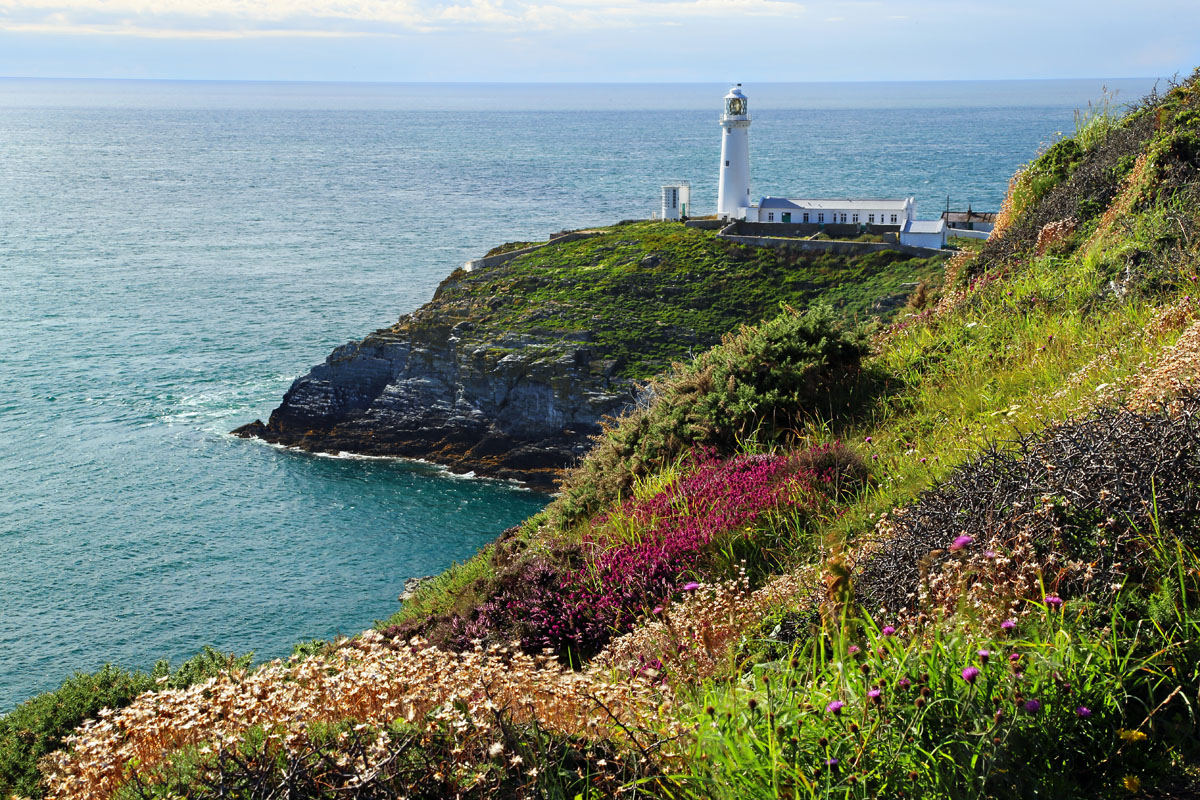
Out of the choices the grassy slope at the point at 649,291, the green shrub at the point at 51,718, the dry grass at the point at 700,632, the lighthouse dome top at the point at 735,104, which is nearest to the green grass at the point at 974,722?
the dry grass at the point at 700,632

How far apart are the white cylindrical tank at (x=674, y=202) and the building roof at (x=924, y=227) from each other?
17411mm

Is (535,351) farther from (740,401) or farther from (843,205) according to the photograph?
(740,401)

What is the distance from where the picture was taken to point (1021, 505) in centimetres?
468

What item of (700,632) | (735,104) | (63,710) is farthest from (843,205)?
(700,632)

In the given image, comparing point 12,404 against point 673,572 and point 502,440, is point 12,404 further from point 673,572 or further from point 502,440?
point 673,572

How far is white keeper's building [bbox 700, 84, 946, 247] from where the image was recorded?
5703 centimetres

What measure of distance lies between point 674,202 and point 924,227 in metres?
18.9

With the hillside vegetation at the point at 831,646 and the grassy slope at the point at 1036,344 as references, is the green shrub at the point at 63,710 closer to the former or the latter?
the hillside vegetation at the point at 831,646

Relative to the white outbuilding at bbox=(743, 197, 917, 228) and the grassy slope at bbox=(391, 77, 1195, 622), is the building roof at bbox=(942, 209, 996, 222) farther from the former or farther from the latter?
the grassy slope at bbox=(391, 77, 1195, 622)

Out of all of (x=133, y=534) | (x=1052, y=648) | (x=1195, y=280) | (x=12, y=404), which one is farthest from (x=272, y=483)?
(x=1052, y=648)

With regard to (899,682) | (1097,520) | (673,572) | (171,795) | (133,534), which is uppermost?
(1097,520)

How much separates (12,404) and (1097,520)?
57.3 metres

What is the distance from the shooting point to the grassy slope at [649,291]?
49.5 m

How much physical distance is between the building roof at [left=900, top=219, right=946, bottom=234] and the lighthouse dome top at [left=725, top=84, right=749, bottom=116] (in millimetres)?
18725
